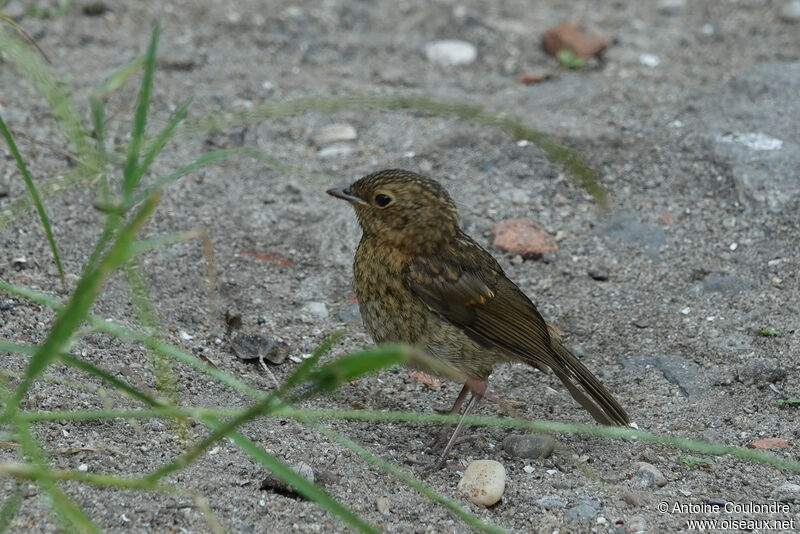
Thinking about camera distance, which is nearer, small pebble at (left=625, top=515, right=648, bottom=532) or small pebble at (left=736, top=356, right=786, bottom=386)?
small pebble at (left=625, top=515, right=648, bottom=532)

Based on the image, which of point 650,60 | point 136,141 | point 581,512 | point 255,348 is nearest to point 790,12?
point 650,60

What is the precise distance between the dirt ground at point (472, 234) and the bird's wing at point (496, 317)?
0.21 m

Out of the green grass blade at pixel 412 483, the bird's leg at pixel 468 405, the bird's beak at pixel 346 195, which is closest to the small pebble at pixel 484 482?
the bird's leg at pixel 468 405

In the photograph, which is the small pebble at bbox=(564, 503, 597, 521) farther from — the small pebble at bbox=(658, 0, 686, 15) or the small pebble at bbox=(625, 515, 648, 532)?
the small pebble at bbox=(658, 0, 686, 15)

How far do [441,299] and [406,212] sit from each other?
15.8 inches

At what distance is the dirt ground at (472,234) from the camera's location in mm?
3518

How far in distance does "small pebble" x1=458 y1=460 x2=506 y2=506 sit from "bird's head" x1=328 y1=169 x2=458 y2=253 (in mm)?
985

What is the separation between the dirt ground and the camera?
3.52m

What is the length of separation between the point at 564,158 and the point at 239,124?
3.89m

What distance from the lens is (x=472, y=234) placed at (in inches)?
215

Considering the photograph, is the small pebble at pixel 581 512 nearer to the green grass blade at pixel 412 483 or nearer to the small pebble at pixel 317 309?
the green grass blade at pixel 412 483

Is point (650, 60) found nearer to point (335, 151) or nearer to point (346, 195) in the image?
point (335, 151)

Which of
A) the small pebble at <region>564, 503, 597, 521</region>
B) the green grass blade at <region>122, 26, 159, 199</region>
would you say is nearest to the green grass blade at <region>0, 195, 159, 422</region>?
the green grass blade at <region>122, 26, 159, 199</region>

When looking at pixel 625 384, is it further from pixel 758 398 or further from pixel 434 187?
pixel 434 187
